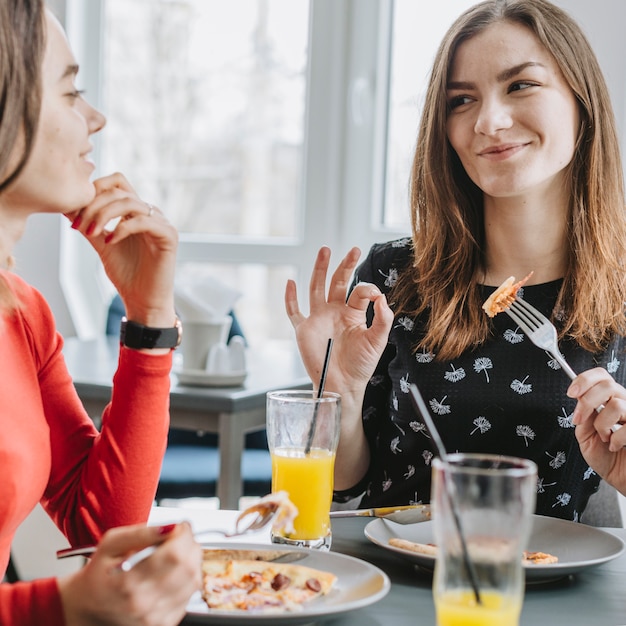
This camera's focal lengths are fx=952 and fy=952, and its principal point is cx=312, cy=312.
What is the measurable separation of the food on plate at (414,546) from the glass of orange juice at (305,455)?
0.11m

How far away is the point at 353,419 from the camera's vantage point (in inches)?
63.3

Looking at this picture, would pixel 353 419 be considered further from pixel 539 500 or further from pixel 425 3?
pixel 425 3

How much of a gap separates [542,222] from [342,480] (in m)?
0.59

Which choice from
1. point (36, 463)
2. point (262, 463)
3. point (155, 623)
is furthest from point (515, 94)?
point (262, 463)

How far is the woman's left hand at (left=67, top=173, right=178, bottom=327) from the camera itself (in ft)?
4.12

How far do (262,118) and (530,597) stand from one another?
3263mm

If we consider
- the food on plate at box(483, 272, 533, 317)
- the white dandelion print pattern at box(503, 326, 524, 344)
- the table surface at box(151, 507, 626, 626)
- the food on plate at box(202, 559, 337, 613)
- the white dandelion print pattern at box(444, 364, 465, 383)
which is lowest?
the table surface at box(151, 507, 626, 626)

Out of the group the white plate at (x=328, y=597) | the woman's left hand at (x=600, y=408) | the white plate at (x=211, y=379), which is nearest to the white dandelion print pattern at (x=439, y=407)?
the woman's left hand at (x=600, y=408)

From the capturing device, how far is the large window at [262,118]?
3.87 meters

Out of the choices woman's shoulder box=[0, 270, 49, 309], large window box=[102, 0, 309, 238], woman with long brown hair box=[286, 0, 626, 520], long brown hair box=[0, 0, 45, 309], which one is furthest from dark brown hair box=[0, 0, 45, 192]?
large window box=[102, 0, 309, 238]

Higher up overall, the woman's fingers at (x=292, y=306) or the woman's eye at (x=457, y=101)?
the woman's eye at (x=457, y=101)

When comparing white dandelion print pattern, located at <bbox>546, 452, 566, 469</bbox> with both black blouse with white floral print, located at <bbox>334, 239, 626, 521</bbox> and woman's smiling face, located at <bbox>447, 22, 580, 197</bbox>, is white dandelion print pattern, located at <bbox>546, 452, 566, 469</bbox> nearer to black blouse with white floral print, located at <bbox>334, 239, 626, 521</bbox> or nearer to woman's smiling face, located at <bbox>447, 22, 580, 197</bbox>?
black blouse with white floral print, located at <bbox>334, 239, 626, 521</bbox>

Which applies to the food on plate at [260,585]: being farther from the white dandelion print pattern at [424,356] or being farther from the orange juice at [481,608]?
the white dandelion print pattern at [424,356]

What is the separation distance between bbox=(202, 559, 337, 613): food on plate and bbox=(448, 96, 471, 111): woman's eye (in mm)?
1003
